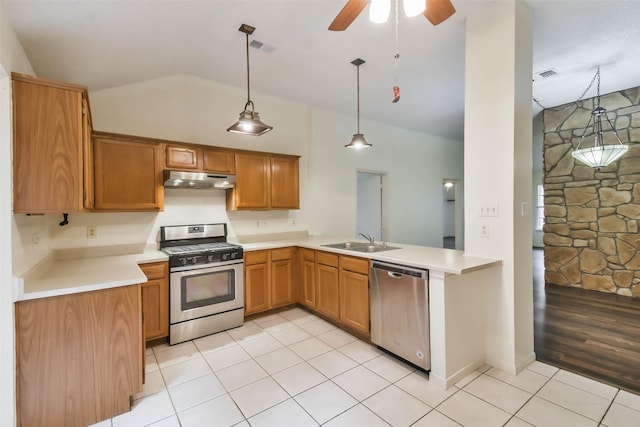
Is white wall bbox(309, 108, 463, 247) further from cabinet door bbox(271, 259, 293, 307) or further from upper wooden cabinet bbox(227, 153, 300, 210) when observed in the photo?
cabinet door bbox(271, 259, 293, 307)

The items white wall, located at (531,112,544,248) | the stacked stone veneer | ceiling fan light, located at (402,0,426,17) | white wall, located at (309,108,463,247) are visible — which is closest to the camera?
ceiling fan light, located at (402,0,426,17)

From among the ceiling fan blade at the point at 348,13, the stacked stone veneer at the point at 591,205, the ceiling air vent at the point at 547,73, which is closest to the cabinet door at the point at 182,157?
the ceiling fan blade at the point at 348,13

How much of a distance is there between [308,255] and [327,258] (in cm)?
40

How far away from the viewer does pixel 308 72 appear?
3.50 meters

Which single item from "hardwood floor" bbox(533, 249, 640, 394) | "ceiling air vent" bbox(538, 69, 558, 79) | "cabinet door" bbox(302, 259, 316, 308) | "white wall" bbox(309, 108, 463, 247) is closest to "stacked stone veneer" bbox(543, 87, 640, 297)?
"hardwood floor" bbox(533, 249, 640, 394)

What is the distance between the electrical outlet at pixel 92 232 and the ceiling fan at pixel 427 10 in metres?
3.00

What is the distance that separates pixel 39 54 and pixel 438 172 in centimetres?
655

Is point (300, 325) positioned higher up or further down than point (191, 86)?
further down

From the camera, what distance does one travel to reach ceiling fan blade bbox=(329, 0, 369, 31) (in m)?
1.56

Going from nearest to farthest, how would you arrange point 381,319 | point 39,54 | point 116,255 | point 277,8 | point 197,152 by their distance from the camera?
point 39,54, point 277,8, point 381,319, point 116,255, point 197,152

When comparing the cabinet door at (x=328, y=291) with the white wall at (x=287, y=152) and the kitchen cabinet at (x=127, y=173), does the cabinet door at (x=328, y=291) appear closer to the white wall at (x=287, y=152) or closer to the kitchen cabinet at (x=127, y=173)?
the white wall at (x=287, y=152)

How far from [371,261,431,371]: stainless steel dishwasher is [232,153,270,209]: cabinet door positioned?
182cm

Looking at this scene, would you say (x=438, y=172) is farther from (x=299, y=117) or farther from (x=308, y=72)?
(x=308, y=72)

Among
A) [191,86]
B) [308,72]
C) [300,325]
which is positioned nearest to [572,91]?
[308,72]
